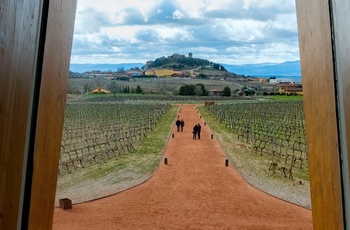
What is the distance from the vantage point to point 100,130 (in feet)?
55.1

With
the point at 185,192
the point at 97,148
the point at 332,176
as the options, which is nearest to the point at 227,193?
the point at 185,192

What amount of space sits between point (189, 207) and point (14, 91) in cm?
673

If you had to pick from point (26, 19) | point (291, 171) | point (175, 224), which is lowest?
point (175, 224)

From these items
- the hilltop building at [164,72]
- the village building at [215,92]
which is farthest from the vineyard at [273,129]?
the hilltop building at [164,72]

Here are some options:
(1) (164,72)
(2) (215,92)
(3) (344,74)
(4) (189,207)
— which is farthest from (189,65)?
(3) (344,74)

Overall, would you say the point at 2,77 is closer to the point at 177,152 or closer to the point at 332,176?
the point at 332,176

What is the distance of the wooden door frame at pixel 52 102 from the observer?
70cm

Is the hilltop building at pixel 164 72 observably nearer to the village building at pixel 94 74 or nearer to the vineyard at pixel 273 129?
the vineyard at pixel 273 129

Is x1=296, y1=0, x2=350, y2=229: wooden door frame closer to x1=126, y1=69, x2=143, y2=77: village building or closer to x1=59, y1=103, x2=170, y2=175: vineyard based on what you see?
x1=59, y1=103, x2=170, y2=175: vineyard

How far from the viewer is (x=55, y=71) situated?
938 millimetres

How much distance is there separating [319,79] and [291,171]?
9215mm

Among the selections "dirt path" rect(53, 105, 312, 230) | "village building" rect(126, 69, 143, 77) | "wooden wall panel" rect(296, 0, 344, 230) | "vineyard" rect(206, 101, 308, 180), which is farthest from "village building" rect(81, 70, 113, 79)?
"wooden wall panel" rect(296, 0, 344, 230)

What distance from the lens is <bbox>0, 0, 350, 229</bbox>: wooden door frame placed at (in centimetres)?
70

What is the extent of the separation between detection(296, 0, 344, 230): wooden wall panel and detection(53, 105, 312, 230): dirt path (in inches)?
204
